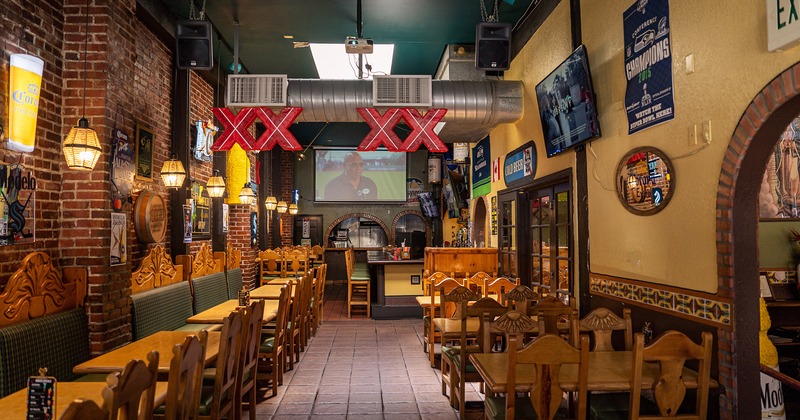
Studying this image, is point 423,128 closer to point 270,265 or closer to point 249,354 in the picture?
point 249,354

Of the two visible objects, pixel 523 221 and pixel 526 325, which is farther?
pixel 523 221

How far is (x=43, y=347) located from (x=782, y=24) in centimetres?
477

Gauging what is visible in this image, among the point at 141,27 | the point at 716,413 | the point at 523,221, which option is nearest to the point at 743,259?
the point at 716,413

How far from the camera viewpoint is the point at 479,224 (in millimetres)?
9242

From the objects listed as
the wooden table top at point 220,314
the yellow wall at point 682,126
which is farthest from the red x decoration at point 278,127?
the yellow wall at point 682,126

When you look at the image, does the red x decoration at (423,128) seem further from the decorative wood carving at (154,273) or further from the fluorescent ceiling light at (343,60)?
the decorative wood carving at (154,273)

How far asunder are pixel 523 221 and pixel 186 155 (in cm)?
456

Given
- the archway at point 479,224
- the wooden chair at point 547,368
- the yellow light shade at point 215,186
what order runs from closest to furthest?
1. the wooden chair at point 547,368
2. the yellow light shade at point 215,186
3. the archway at point 479,224

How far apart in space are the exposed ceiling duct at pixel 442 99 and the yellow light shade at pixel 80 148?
263 cm

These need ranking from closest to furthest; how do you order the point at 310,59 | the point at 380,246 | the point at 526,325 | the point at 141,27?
1. the point at 526,325
2. the point at 141,27
3. the point at 310,59
4. the point at 380,246

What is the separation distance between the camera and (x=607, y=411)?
2.78 metres

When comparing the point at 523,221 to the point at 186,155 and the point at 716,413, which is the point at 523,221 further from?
the point at 186,155

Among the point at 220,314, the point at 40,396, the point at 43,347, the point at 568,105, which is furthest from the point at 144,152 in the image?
the point at 568,105

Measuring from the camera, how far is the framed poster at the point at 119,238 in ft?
14.1
